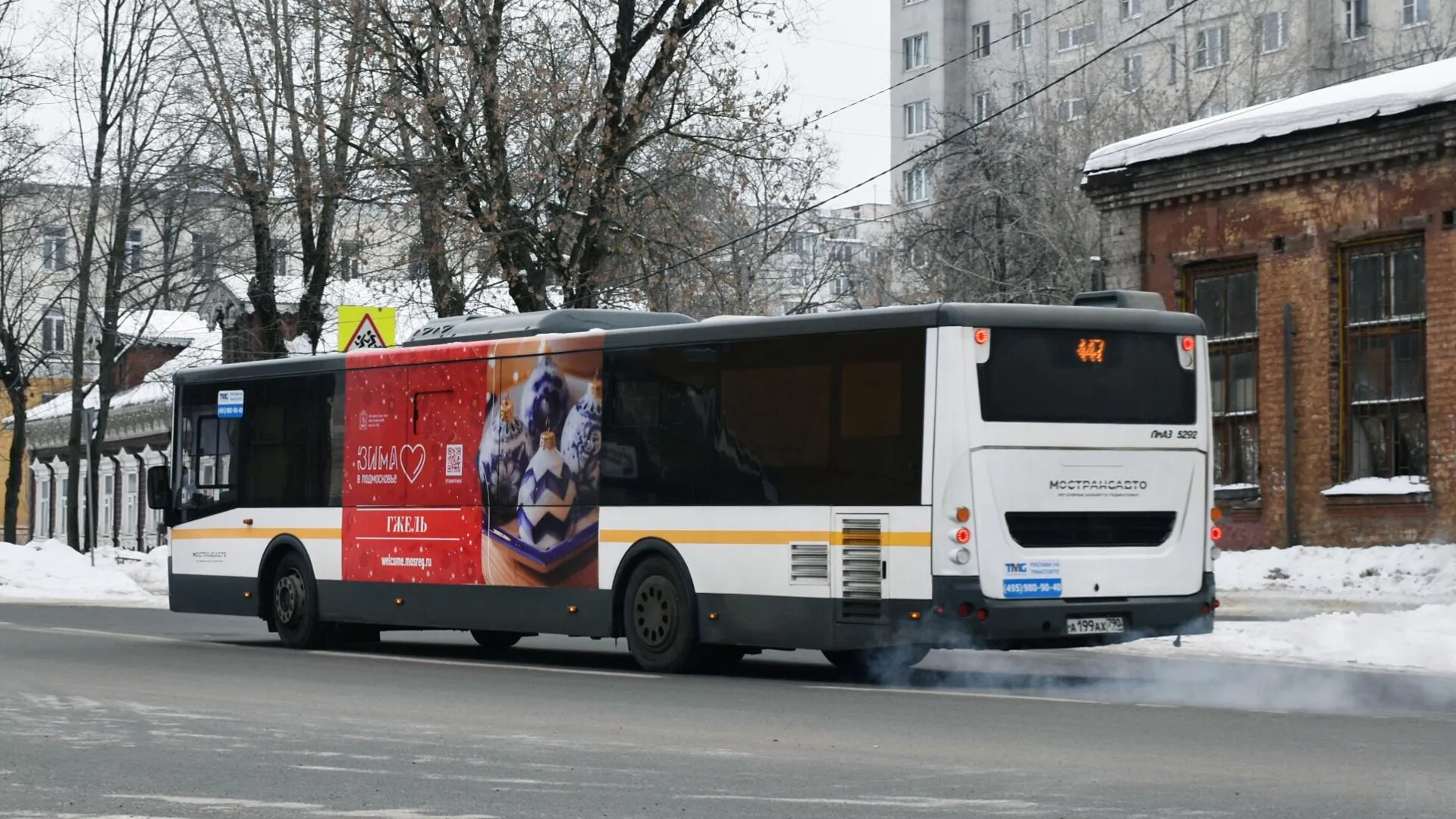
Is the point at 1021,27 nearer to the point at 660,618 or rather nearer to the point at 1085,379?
the point at 660,618

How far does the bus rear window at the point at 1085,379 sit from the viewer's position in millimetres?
14609

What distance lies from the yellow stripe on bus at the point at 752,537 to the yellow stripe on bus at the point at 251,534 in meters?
3.95

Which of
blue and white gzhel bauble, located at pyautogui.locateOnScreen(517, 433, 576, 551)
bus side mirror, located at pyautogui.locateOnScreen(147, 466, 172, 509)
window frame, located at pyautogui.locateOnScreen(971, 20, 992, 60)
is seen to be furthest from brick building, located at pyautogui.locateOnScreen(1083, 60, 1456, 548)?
window frame, located at pyautogui.locateOnScreen(971, 20, 992, 60)

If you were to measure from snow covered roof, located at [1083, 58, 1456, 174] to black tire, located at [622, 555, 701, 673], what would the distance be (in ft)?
43.3

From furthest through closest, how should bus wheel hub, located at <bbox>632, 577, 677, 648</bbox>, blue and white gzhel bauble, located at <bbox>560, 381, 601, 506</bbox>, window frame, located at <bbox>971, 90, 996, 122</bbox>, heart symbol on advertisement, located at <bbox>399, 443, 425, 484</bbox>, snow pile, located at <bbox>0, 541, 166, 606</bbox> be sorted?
1. window frame, located at <bbox>971, 90, 996, 122</bbox>
2. snow pile, located at <bbox>0, 541, 166, 606</bbox>
3. heart symbol on advertisement, located at <bbox>399, 443, 425, 484</bbox>
4. blue and white gzhel bauble, located at <bbox>560, 381, 601, 506</bbox>
5. bus wheel hub, located at <bbox>632, 577, 677, 648</bbox>

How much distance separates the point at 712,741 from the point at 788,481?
4.52m

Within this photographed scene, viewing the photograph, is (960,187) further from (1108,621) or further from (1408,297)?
(1108,621)

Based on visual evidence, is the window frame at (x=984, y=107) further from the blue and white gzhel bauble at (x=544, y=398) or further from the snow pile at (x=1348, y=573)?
the blue and white gzhel bauble at (x=544, y=398)

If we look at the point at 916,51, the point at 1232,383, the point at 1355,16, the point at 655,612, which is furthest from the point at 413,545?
the point at 916,51

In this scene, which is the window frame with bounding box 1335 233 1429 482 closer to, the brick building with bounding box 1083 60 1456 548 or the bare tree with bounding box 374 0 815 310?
the brick building with bounding box 1083 60 1456 548

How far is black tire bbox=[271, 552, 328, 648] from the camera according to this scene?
19.8 m

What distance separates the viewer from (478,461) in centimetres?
1814

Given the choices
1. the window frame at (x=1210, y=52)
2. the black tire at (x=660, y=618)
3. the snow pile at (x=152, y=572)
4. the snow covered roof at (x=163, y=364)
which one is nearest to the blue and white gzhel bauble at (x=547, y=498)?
the black tire at (x=660, y=618)

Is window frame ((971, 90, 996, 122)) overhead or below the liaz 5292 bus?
overhead
